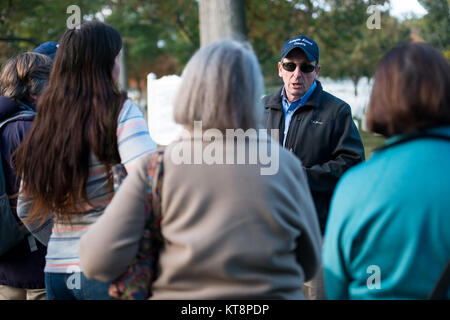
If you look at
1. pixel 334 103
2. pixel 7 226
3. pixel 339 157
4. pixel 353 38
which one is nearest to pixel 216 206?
pixel 7 226

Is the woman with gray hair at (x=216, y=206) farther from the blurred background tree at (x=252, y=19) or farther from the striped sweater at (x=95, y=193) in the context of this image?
the blurred background tree at (x=252, y=19)

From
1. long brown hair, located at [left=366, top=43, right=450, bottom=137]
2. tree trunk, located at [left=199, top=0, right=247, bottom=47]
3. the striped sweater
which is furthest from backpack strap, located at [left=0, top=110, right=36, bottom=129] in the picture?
tree trunk, located at [left=199, top=0, right=247, bottom=47]

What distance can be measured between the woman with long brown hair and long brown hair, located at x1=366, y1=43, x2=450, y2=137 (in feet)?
3.26

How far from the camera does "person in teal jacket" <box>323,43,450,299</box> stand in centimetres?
161

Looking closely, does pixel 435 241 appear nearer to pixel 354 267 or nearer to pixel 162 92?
pixel 354 267

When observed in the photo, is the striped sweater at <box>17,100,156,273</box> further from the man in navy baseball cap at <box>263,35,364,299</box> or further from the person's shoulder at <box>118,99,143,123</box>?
the man in navy baseball cap at <box>263,35,364,299</box>

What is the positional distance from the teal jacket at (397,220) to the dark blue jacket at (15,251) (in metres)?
1.60

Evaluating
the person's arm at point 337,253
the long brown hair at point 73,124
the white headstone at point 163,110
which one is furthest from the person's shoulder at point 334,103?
the white headstone at point 163,110

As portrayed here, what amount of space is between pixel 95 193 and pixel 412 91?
4.55 feet

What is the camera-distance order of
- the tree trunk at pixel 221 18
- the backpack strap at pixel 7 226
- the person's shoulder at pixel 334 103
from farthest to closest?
the tree trunk at pixel 221 18 < the person's shoulder at pixel 334 103 < the backpack strap at pixel 7 226

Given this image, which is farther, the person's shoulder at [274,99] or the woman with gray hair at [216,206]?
the person's shoulder at [274,99]

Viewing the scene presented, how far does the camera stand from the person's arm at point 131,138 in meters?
2.01

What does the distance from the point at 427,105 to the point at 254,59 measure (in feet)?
2.13

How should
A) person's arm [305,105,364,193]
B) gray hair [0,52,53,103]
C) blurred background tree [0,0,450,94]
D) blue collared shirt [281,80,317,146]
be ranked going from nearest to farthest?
1. gray hair [0,52,53,103]
2. person's arm [305,105,364,193]
3. blue collared shirt [281,80,317,146]
4. blurred background tree [0,0,450,94]
